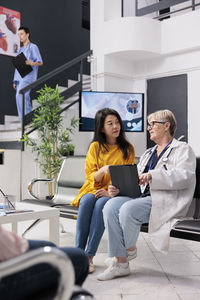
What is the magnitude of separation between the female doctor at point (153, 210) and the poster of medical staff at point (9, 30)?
19.8ft

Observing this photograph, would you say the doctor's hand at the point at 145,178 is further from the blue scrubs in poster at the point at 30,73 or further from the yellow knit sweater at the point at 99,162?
the blue scrubs in poster at the point at 30,73

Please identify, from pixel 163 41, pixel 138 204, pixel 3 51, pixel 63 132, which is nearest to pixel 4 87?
pixel 3 51

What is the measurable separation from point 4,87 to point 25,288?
7.18m

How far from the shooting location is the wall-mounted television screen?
628cm

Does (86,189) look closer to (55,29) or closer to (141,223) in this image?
(141,223)

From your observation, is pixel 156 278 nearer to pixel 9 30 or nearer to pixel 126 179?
pixel 126 179

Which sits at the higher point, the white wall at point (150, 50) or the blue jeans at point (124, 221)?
the white wall at point (150, 50)

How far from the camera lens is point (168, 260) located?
297 cm

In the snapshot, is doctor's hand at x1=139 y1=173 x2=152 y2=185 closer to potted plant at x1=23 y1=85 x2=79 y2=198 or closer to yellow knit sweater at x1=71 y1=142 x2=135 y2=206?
yellow knit sweater at x1=71 y1=142 x2=135 y2=206

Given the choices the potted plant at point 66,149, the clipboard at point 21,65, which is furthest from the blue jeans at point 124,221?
the clipboard at point 21,65

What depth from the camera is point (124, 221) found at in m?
2.43

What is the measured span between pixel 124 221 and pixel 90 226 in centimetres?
33

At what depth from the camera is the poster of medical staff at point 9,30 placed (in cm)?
769

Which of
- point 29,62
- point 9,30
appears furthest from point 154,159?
point 9,30
